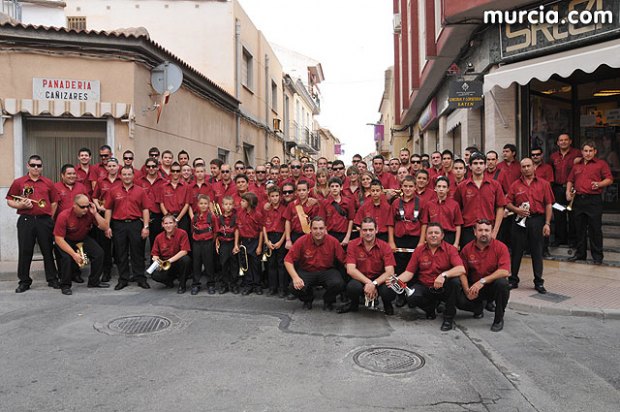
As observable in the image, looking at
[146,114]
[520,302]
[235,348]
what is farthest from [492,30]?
[235,348]

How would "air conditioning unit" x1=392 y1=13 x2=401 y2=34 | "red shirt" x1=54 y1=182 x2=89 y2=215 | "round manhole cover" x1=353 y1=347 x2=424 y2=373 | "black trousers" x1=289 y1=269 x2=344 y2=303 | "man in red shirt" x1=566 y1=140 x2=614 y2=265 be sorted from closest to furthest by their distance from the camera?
"round manhole cover" x1=353 y1=347 x2=424 y2=373 → "black trousers" x1=289 y1=269 x2=344 y2=303 → "red shirt" x1=54 y1=182 x2=89 y2=215 → "man in red shirt" x1=566 y1=140 x2=614 y2=265 → "air conditioning unit" x1=392 y1=13 x2=401 y2=34

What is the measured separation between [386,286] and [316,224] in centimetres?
118

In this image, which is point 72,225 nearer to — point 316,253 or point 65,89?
point 65,89

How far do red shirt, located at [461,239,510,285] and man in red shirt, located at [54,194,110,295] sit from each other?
18.1ft

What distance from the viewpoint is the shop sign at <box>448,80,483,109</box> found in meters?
10.6

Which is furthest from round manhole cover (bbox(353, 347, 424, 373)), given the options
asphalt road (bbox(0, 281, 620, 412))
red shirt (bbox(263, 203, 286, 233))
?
red shirt (bbox(263, 203, 286, 233))

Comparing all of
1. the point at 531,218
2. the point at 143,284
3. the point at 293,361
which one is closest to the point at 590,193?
the point at 531,218

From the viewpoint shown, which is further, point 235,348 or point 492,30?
point 492,30

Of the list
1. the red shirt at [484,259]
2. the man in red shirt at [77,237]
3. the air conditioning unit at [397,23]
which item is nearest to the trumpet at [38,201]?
the man in red shirt at [77,237]

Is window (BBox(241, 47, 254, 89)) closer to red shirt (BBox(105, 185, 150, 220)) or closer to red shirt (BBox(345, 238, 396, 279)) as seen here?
red shirt (BBox(105, 185, 150, 220))

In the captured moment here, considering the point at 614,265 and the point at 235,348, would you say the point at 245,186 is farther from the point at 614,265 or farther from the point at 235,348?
the point at 614,265

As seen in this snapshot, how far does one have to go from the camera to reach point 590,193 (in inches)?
316

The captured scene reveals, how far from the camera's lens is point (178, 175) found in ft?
27.9

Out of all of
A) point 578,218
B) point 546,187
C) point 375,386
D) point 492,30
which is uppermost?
point 492,30
